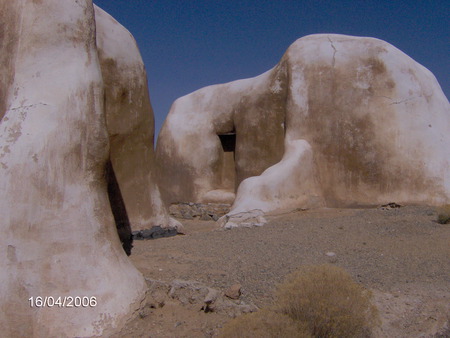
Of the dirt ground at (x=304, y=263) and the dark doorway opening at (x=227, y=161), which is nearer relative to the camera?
the dirt ground at (x=304, y=263)

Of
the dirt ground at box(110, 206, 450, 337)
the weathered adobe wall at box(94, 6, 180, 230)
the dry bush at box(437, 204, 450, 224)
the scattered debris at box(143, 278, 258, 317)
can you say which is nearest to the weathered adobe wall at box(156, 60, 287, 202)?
the dirt ground at box(110, 206, 450, 337)

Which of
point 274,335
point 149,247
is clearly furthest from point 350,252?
point 274,335

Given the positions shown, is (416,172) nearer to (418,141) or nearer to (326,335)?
(418,141)

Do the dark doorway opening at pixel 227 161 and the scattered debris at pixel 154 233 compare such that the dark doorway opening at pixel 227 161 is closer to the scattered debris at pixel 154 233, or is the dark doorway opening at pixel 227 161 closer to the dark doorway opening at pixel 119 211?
the scattered debris at pixel 154 233

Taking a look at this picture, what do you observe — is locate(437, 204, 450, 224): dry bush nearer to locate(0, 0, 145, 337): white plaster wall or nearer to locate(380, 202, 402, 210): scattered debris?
locate(380, 202, 402, 210): scattered debris

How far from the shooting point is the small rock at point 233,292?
382 centimetres

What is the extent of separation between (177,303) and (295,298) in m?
0.88

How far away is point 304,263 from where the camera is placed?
489 centimetres

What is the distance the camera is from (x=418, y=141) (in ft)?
28.4

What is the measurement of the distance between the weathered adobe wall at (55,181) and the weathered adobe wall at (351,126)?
197 inches

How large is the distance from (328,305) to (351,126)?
6190 millimetres
